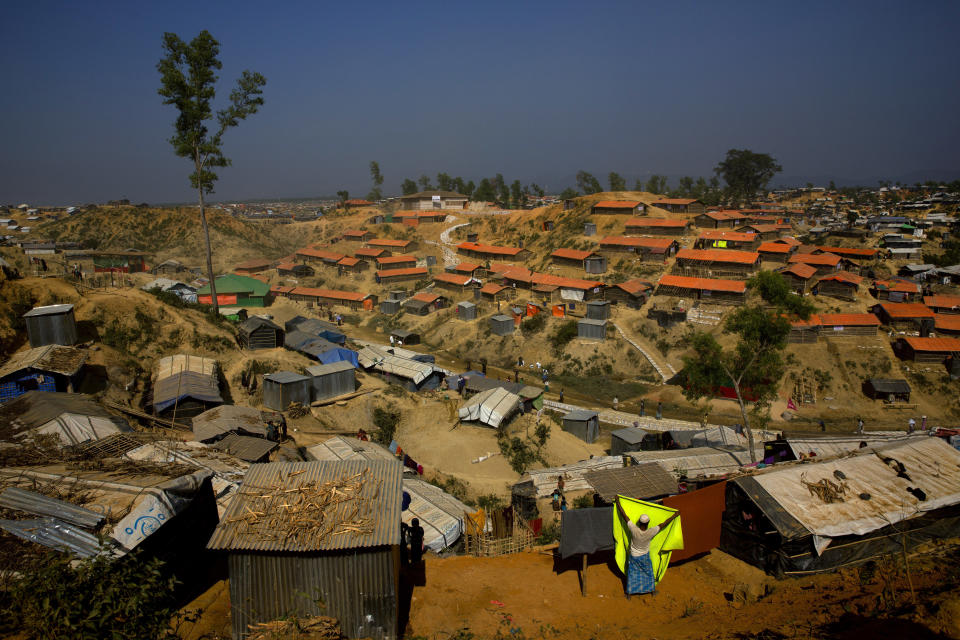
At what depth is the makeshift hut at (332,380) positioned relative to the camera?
26495mm

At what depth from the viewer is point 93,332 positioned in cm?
2481

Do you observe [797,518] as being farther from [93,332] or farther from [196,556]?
[93,332]

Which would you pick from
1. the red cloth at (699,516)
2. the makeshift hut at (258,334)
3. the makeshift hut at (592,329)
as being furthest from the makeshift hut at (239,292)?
the red cloth at (699,516)

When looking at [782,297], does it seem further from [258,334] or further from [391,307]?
[391,307]

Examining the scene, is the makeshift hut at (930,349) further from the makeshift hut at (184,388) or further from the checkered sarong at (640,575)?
the makeshift hut at (184,388)

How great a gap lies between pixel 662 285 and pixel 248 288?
1616 inches

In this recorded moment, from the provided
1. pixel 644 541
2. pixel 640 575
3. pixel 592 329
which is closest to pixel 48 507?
pixel 644 541

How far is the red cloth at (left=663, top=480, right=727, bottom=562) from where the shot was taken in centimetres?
1220

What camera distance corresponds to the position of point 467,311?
164 ft

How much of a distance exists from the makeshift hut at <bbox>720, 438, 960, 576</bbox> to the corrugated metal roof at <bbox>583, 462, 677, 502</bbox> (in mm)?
1695

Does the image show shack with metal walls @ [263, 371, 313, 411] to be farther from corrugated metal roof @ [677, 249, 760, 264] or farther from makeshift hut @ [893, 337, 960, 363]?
makeshift hut @ [893, 337, 960, 363]

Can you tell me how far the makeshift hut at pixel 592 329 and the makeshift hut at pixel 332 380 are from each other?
21.7 meters

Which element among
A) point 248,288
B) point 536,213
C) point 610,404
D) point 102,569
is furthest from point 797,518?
point 536,213

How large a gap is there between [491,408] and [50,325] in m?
19.7
